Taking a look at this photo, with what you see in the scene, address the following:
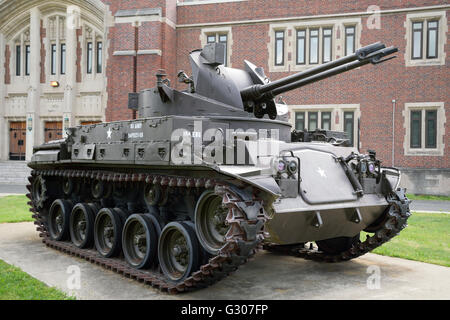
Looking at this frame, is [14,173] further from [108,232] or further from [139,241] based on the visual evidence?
[139,241]

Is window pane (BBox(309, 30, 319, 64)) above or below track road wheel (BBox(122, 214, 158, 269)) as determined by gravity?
above

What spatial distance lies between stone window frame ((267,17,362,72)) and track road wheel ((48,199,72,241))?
17.0 m

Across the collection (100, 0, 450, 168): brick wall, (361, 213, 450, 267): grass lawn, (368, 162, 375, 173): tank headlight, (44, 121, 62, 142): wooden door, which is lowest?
(361, 213, 450, 267): grass lawn

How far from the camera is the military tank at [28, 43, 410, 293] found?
6.04 metres

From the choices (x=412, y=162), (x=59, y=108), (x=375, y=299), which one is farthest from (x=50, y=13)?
(x=375, y=299)

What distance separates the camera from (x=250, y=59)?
25.8 metres

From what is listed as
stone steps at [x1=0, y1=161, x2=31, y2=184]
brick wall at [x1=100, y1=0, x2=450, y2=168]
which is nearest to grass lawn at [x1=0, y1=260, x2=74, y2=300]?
brick wall at [x1=100, y1=0, x2=450, y2=168]

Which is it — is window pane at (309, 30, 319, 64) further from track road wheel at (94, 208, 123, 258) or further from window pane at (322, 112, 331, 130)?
track road wheel at (94, 208, 123, 258)

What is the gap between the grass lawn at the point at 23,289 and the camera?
19.5 ft

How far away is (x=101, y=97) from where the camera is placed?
28.8m

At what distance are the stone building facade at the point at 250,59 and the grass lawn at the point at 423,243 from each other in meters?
10.7

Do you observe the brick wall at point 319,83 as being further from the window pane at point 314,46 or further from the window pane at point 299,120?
the window pane at point 314,46

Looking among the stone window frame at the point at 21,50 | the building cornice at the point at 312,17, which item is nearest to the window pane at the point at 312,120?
the building cornice at the point at 312,17
